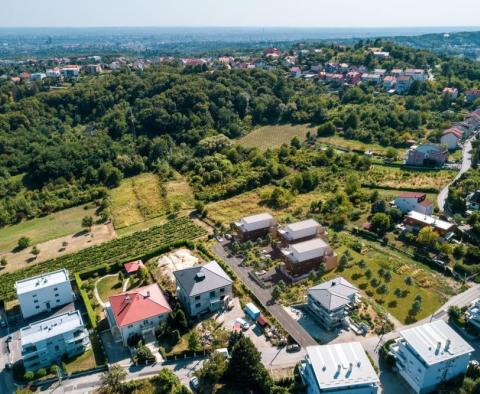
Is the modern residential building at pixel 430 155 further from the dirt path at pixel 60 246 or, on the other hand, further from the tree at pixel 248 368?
the tree at pixel 248 368

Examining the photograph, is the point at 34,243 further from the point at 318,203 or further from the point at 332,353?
the point at 332,353

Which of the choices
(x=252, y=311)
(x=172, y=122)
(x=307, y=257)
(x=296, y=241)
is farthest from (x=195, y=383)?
(x=172, y=122)

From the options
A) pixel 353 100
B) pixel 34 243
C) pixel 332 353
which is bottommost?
pixel 34 243

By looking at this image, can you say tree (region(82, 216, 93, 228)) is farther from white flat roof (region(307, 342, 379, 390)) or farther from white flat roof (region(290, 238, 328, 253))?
white flat roof (region(307, 342, 379, 390))

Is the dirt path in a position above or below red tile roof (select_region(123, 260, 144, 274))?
below

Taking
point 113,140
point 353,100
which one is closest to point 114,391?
point 113,140

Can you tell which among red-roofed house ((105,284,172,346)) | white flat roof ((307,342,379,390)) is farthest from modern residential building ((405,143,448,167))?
red-roofed house ((105,284,172,346))
